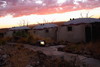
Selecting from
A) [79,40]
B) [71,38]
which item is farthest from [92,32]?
[71,38]

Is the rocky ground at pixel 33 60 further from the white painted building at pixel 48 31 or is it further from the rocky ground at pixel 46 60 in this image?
the white painted building at pixel 48 31

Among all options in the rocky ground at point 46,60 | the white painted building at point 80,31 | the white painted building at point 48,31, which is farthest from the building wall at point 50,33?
the rocky ground at point 46,60

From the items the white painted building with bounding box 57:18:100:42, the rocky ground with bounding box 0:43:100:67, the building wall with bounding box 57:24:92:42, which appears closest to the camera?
the rocky ground with bounding box 0:43:100:67

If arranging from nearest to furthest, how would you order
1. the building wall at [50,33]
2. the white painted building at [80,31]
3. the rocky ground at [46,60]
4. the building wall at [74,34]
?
the rocky ground at [46,60] < the white painted building at [80,31] < the building wall at [74,34] < the building wall at [50,33]

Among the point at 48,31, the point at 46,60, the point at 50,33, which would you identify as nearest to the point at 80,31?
the point at 50,33

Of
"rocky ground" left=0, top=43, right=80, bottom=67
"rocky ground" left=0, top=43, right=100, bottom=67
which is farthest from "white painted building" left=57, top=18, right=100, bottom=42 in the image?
"rocky ground" left=0, top=43, right=80, bottom=67

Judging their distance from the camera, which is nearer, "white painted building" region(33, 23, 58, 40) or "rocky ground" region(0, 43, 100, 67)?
"rocky ground" region(0, 43, 100, 67)

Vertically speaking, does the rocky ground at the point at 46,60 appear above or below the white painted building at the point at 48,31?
below

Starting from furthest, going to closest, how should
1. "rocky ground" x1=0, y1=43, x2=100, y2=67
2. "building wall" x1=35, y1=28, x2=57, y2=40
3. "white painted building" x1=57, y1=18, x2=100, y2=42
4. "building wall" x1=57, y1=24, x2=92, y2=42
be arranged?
"building wall" x1=35, y1=28, x2=57, y2=40, "building wall" x1=57, y1=24, x2=92, y2=42, "white painted building" x1=57, y1=18, x2=100, y2=42, "rocky ground" x1=0, y1=43, x2=100, y2=67

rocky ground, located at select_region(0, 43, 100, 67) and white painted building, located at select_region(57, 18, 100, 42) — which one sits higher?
white painted building, located at select_region(57, 18, 100, 42)

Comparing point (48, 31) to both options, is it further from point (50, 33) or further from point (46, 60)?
point (46, 60)

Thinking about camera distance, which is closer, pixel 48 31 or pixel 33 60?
pixel 33 60

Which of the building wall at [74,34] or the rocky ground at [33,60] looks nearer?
the rocky ground at [33,60]

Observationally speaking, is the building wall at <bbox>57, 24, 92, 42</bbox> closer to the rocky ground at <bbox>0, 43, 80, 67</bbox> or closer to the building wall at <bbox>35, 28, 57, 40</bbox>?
the building wall at <bbox>35, 28, 57, 40</bbox>
